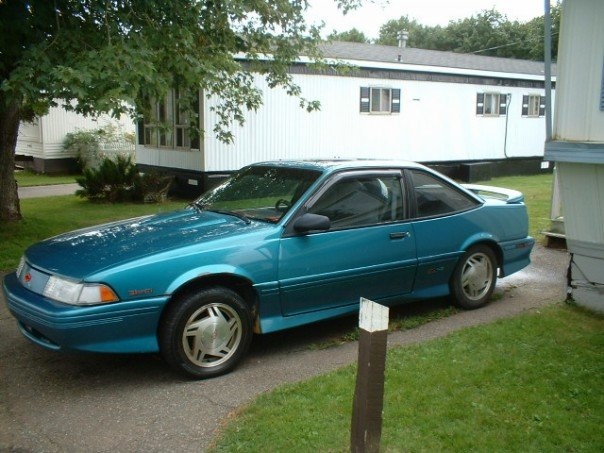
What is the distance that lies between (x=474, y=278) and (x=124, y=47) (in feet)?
14.3

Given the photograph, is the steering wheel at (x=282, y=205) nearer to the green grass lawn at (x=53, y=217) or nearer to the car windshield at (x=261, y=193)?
the car windshield at (x=261, y=193)

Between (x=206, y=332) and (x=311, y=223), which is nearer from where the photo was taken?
(x=206, y=332)

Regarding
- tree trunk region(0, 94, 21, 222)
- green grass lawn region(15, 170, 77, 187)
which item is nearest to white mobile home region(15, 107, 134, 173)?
green grass lawn region(15, 170, 77, 187)

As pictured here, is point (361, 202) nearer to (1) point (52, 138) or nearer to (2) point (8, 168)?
(2) point (8, 168)

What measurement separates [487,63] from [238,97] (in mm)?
16332

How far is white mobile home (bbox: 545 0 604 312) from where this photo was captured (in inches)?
192

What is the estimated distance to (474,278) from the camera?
6117 mm

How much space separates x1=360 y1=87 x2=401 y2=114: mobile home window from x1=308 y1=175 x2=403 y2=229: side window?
12.9 metres

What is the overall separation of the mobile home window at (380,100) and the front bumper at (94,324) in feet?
48.4

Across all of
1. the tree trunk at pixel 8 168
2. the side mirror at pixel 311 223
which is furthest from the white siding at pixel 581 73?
the tree trunk at pixel 8 168

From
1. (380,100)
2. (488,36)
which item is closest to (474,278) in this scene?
(380,100)

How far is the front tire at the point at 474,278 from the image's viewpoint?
5988mm

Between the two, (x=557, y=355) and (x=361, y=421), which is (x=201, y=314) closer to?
(x=361, y=421)

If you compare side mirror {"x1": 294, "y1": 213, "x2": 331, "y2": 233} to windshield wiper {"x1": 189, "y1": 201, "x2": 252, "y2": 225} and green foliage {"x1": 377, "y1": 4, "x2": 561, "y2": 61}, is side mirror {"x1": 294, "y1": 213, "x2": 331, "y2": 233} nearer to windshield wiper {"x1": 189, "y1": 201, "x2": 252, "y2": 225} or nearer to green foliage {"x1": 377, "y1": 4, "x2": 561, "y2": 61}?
windshield wiper {"x1": 189, "y1": 201, "x2": 252, "y2": 225}
